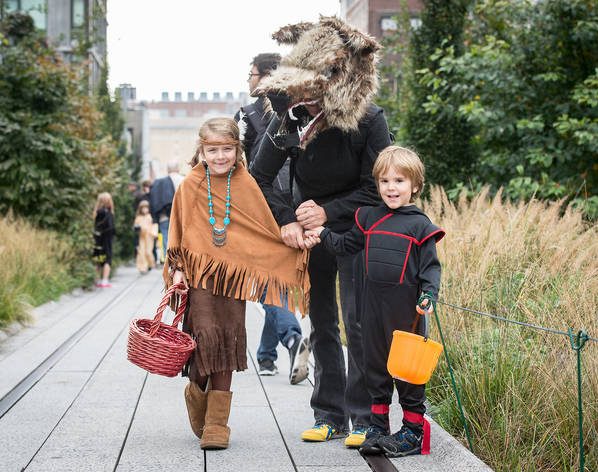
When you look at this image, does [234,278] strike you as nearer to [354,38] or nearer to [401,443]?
[401,443]

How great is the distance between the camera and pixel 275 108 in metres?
5.04

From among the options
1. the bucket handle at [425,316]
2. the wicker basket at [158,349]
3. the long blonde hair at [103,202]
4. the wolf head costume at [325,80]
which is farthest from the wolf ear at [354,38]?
the long blonde hair at [103,202]

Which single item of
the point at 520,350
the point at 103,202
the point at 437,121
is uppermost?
the point at 437,121

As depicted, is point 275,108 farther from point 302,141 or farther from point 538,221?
point 538,221

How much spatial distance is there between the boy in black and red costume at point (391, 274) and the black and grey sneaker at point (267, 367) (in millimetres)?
2712

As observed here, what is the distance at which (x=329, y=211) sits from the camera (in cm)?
520

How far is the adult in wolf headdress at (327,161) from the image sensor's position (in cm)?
493

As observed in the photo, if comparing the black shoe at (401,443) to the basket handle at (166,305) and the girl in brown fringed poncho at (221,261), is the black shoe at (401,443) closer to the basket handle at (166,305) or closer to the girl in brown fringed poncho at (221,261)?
the girl in brown fringed poncho at (221,261)

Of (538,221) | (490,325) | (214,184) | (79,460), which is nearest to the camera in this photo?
(79,460)

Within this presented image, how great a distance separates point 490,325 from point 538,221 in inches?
136

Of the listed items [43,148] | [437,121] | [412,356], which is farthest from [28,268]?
[412,356]

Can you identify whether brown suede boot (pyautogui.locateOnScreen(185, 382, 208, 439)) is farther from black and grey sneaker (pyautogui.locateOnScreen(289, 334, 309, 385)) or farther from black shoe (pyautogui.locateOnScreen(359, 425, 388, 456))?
black and grey sneaker (pyautogui.locateOnScreen(289, 334, 309, 385))

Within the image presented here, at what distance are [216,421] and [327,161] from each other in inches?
57.2

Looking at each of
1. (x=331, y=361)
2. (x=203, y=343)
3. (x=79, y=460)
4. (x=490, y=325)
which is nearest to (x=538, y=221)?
(x=490, y=325)
